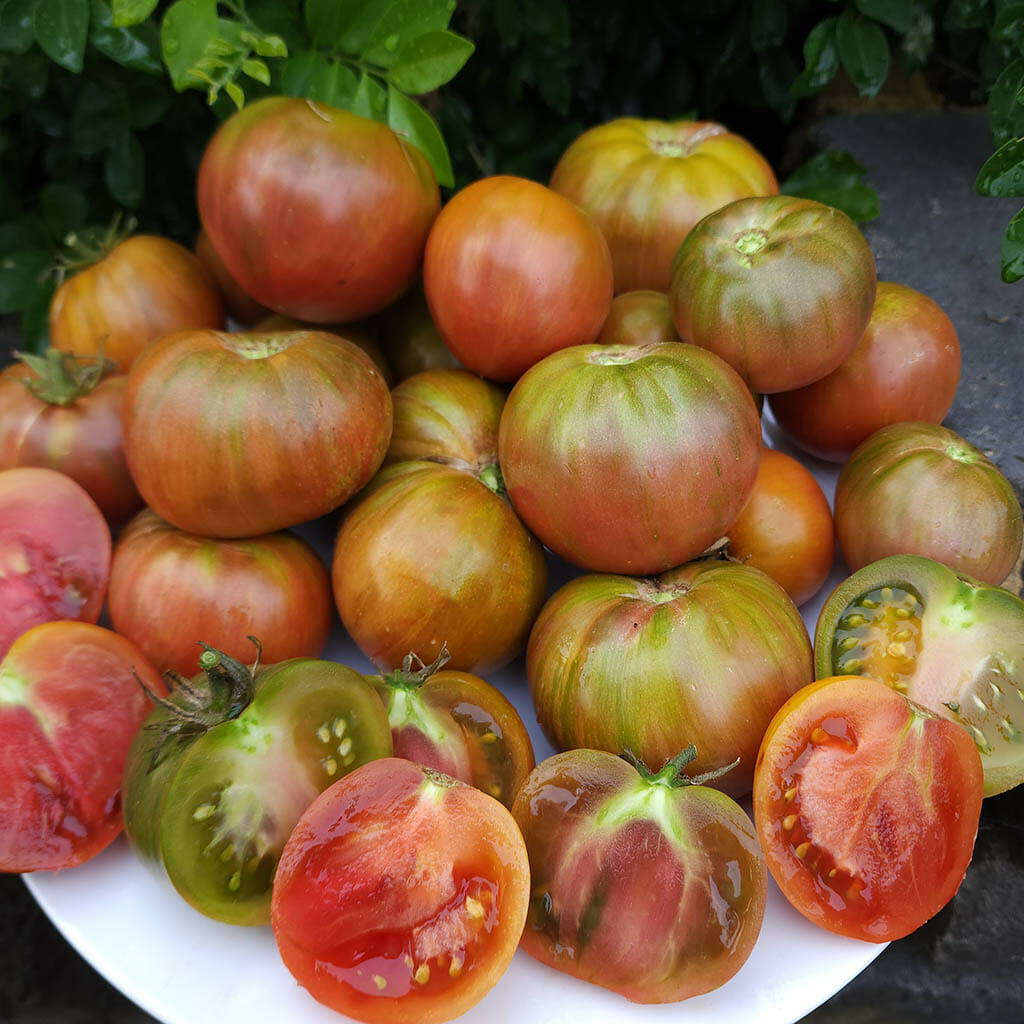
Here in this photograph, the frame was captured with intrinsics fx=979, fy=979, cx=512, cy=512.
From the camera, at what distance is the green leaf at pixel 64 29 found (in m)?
1.34

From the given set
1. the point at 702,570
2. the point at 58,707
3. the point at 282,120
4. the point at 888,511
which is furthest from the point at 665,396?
the point at 58,707

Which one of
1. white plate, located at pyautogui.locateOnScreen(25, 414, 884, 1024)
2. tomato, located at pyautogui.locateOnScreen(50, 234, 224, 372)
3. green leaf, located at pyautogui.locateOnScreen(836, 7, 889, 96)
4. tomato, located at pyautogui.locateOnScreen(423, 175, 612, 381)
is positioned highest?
green leaf, located at pyautogui.locateOnScreen(836, 7, 889, 96)

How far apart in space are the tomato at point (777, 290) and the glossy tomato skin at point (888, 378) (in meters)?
0.10

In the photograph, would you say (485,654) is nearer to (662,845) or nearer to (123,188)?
(662,845)

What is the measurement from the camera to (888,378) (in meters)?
1.36

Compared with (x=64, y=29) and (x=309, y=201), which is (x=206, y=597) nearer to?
(x=309, y=201)

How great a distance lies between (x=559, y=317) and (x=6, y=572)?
755mm

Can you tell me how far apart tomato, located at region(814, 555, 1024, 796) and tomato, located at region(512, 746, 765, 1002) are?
0.28m

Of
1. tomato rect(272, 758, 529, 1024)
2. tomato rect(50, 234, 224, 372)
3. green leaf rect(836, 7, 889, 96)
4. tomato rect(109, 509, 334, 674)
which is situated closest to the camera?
tomato rect(272, 758, 529, 1024)

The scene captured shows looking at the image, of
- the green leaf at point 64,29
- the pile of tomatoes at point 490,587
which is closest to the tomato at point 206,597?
the pile of tomatoes at point 490,587

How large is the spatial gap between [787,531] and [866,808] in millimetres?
418

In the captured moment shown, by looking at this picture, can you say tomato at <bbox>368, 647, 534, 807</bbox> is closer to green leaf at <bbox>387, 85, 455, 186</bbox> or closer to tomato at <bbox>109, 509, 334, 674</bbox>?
tomato at <bbox>109, 509, 334, 674</bbox>

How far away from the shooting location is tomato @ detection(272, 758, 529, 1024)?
2.69ft

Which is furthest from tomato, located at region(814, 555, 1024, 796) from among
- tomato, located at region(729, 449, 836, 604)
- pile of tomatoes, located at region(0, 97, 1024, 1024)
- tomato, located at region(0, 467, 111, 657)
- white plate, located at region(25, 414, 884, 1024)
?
tomato, located at region(0, 467, 111, 657)
